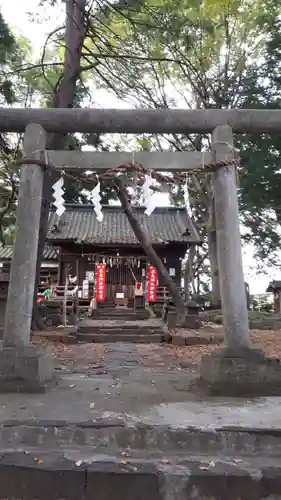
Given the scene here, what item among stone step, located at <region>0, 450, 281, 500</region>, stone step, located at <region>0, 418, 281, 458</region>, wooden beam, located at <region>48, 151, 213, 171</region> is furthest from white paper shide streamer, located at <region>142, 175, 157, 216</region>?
stone step, located at <region>0, 450, 281, 500</region>

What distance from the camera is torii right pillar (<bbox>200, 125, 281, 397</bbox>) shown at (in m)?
4.91

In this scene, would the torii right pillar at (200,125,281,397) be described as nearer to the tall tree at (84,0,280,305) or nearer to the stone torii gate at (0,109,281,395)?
the stone torii gate at (0,109,281,395)

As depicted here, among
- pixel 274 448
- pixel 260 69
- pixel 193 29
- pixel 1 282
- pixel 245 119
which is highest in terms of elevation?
pixel 260 69

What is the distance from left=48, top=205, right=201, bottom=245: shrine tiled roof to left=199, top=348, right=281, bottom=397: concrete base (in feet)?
52.4

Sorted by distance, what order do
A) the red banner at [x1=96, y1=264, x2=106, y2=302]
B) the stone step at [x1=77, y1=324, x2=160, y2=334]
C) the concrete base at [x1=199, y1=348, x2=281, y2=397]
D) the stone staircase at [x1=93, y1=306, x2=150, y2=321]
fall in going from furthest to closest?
the red banner at [x1=96, y1=264, x2=106, y2=302] → the stone staircase at [x1=93, y1=306, x2=150, y2=321] → the stone step at [x1=77, y1=324, x2=160, y2=334] → the concrete base at [x1=199, y1=348, x2=281, y2=397]

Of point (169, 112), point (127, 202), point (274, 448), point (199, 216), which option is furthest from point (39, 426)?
point (199, 216)

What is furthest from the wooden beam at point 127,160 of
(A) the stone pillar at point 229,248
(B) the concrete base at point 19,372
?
(B) the concrete base at point 19,372

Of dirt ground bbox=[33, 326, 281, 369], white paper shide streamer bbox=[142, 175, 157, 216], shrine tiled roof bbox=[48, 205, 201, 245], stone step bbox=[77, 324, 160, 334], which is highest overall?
shrine tiled roof bbox=[48, 205, 201, 245]

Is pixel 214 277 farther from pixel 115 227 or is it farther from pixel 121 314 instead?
pixel 115 227

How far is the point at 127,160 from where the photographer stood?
5621 mm

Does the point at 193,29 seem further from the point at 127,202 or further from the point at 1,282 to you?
the point at 1,282

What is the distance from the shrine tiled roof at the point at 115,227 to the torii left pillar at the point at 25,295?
15.1 metres

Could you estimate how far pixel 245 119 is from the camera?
576 cm

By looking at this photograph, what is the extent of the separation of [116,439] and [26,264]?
259 centimetres
